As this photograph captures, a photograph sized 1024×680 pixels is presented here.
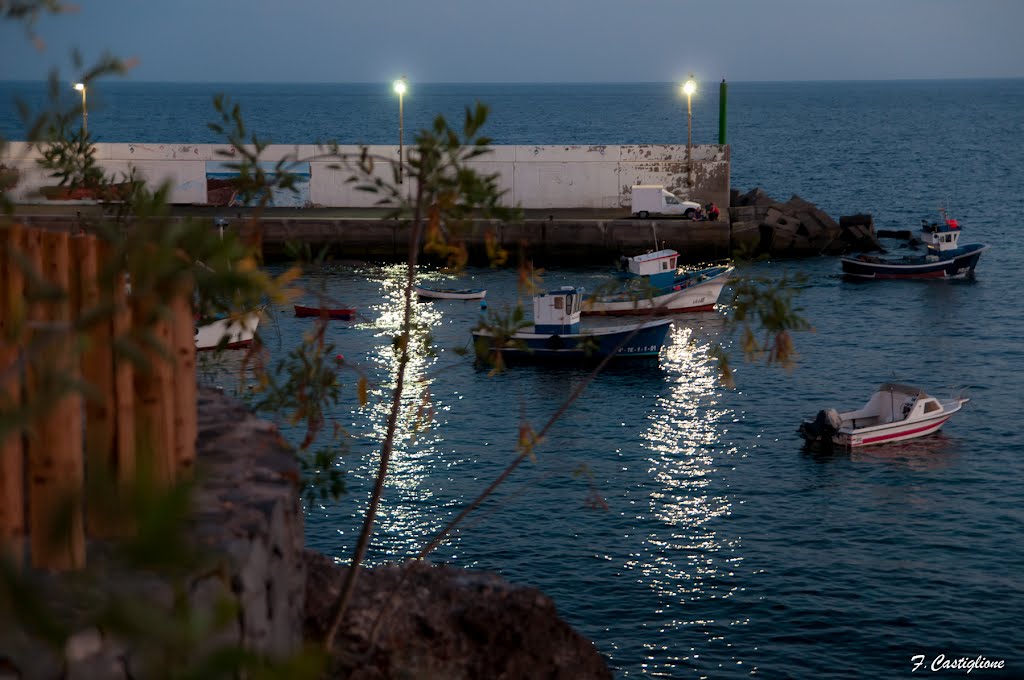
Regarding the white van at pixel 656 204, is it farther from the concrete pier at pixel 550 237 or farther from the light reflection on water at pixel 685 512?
the light reflection on water at pixel 685 512

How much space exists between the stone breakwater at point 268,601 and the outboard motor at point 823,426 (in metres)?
20.4

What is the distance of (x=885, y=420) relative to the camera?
3262 centimetres

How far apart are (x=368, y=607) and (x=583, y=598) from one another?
489 inches

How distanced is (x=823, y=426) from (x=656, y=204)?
3221 centimetres

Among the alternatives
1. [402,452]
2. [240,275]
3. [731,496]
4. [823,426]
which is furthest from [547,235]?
[240,275]

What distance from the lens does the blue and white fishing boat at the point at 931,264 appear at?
57312 millimetres

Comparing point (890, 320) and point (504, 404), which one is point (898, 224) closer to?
point (890, 320)

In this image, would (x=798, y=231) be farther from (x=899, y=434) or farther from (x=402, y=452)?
(x=402, y=452)

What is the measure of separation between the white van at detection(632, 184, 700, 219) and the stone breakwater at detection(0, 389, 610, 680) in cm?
5119

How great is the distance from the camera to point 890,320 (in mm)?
49188

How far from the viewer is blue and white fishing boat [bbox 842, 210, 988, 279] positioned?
2256 inches

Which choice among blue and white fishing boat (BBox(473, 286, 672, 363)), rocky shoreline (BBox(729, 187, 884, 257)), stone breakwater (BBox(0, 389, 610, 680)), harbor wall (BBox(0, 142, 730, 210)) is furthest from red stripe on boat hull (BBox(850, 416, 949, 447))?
harbor wall (BBox(0, 142, 730, 210))

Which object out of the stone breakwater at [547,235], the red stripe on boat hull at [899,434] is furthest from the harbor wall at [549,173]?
the red stripe on boat hull at [899,434]

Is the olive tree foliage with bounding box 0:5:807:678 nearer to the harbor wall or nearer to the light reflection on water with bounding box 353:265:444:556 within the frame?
the light reflection on water with bounding box 353:265:444:556
